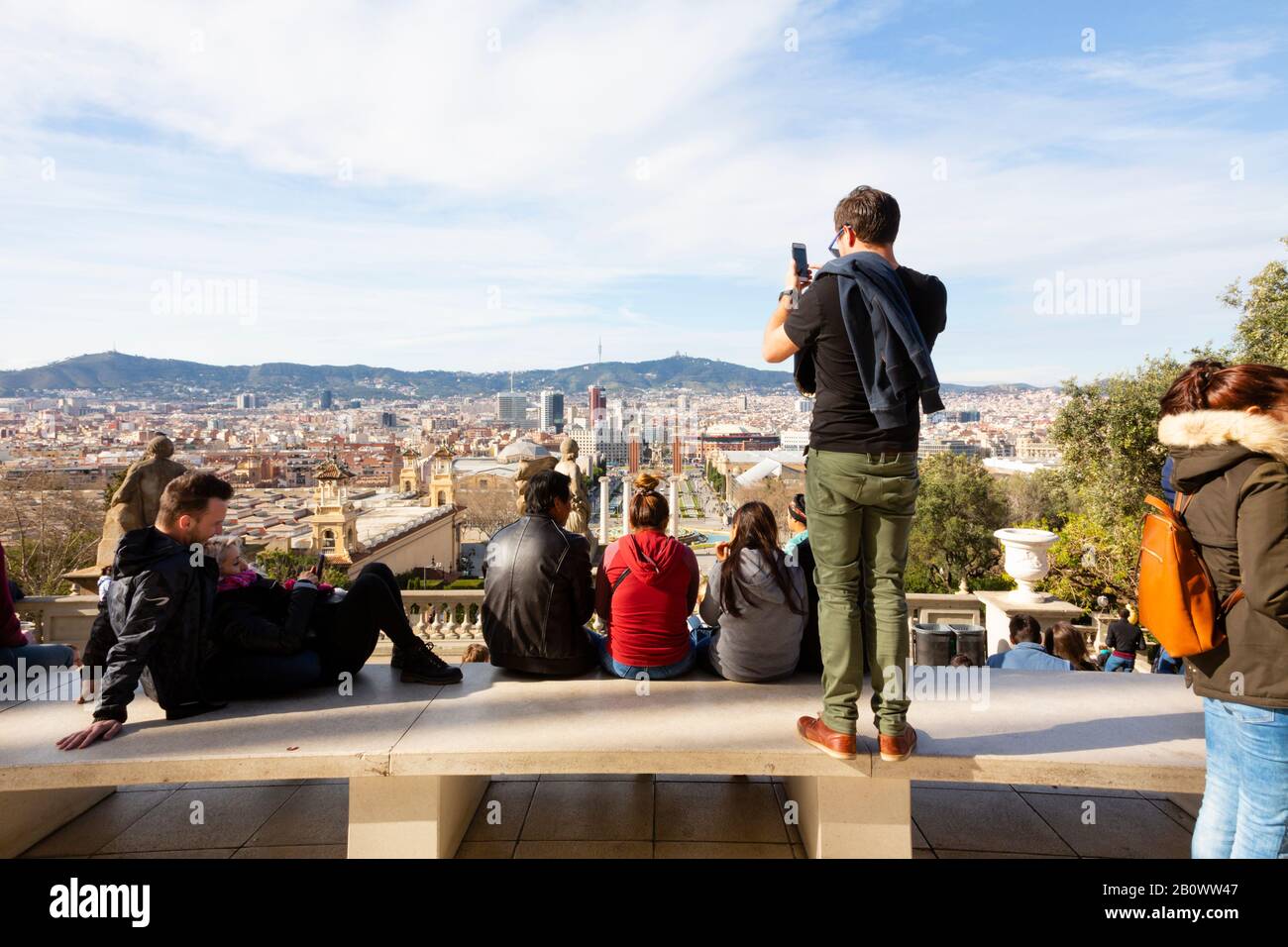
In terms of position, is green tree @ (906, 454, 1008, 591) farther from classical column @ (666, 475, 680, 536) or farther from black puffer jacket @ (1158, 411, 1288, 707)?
black puffer jacket @ (1158, 411, 1288, 707)

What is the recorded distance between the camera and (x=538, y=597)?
3045mm

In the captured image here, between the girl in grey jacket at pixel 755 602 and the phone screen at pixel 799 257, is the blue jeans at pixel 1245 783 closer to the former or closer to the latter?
the girl in grey jacket at pixel 755 602

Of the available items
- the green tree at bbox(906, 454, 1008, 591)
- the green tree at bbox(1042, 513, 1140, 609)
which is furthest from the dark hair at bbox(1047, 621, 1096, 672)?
the green tree at bbox(906, 454, 1008, 591)

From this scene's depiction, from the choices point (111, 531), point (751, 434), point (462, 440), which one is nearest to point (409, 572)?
point (111, 531)

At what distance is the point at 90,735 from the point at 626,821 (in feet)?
6.17

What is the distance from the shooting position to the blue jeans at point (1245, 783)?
1870 mm

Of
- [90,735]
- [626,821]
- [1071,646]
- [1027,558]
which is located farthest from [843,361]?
[1027,558]

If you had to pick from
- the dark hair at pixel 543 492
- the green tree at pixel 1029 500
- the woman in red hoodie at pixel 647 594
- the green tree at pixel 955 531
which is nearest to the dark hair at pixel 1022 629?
the woman in red hoodie at pixel 647 594

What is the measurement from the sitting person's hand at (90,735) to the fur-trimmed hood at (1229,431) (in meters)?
3.36
